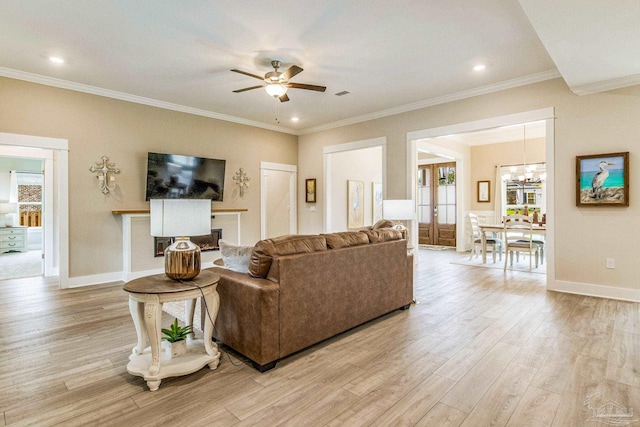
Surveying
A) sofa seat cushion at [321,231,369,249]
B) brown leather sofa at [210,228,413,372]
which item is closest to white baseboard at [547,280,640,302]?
brown leather sofa at [210,228,413,372]

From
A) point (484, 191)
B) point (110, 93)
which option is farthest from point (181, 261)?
point (484, 191)

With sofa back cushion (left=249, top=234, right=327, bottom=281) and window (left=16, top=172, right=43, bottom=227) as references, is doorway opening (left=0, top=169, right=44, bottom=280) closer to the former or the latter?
window (left=16, top=172, right=43, bottom=227)

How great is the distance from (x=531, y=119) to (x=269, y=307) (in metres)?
4.42

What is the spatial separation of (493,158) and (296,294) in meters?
8.08

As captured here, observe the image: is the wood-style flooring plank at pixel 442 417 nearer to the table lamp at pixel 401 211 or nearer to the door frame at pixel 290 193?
the table lamp at pixel 401 211

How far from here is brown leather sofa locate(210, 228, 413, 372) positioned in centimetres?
238

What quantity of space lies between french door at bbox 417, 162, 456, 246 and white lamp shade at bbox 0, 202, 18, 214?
10.7 metres

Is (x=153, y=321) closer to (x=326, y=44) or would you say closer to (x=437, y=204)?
(x=326, y=44)

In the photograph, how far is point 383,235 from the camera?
3.48 meters

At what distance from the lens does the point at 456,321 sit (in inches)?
134

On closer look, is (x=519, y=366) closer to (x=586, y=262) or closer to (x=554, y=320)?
(x=554, y=320)

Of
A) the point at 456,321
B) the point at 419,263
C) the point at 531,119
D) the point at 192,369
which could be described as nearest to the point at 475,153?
the point at 419,263

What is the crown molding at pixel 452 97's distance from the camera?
14.8 feet

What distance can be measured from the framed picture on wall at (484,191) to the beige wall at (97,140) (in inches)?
270
